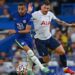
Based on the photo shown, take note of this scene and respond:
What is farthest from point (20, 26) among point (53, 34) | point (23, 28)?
point (53, 34)

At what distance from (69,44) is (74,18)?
2489mm

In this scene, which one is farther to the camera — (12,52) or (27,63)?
(12,52)

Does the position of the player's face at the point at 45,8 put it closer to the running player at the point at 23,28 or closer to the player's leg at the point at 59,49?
the running player at the point at 23,28

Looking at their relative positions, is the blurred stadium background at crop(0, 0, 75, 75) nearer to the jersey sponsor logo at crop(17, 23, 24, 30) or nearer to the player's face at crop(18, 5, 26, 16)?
the jersey sponsor logo at crop(17, 23, 24, 30)

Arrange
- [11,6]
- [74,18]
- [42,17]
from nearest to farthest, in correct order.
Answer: [42,17] < [74,18] < [11,6]

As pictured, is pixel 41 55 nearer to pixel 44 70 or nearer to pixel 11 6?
pixel 44 70

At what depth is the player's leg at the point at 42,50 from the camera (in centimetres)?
1108

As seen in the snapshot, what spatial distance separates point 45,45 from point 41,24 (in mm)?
514

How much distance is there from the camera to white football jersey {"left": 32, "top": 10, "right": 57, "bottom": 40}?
36.0ft

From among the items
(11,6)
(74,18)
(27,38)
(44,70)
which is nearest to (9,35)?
(27,38)

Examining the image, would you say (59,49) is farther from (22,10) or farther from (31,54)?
(22,10)

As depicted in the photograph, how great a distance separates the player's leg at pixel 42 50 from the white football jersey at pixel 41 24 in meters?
0.12

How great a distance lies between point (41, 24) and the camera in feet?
36.2

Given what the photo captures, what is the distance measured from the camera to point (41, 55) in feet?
36.6
